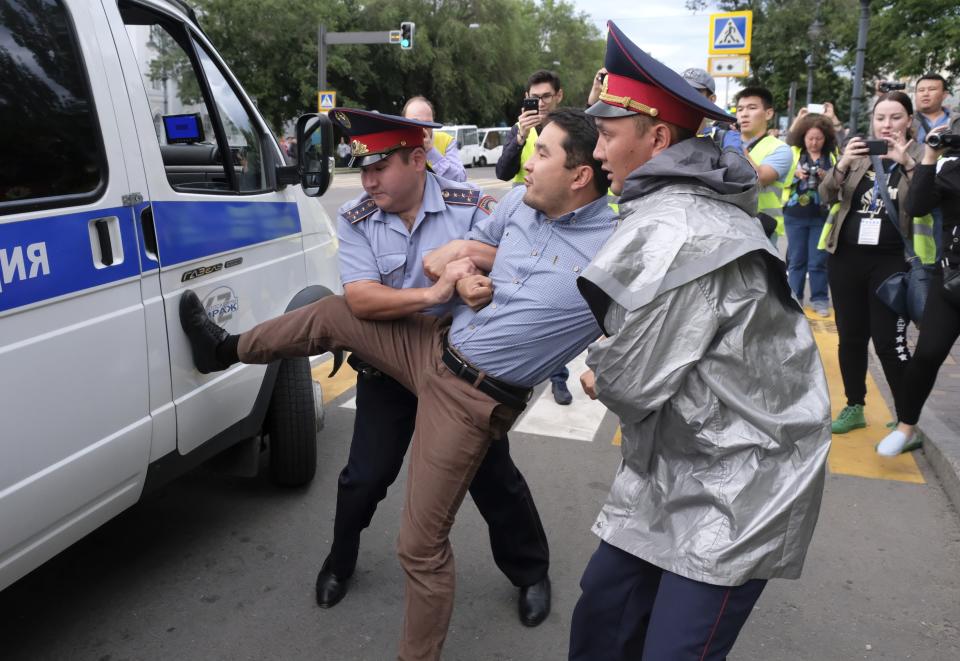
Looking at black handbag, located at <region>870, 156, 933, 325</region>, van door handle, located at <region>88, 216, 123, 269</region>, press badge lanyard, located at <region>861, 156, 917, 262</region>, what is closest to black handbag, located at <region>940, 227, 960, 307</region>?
black handbag, located at <region>870, 156, 933, 325</region>

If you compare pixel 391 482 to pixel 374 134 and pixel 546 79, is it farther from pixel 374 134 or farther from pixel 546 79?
pixel 546 79

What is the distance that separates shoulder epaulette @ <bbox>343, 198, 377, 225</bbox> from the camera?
9.33 ft

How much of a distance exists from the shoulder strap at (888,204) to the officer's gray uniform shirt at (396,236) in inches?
108

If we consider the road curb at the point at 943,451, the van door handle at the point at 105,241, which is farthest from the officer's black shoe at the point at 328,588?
the road curb at the point at 943,451

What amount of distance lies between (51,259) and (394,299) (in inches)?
37.8

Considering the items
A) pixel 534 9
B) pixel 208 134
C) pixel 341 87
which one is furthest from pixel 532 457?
pixel 534 9

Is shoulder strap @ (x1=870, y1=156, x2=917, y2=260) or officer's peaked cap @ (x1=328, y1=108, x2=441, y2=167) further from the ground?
officer's peaked cap @ (x1=328, y1=108, x2=441, y2=167)

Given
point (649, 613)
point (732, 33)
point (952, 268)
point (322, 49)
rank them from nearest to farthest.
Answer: point (649, 613)
point (952, 268)
point (732, 33)
point (322, 49)

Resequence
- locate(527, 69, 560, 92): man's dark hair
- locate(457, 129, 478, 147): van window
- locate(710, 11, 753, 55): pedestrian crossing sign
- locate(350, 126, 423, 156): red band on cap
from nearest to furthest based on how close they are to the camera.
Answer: locate(350, 126, 423, 156): red band on cap, locate(527, 69, 560, 92): man's dark hair, locate(710, 11, 753, 55): pedestrian crossing sign, locate(457, 129, 478, 147): van window

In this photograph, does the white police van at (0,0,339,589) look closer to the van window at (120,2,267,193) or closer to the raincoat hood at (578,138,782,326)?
the van window at (120,2,267,193)

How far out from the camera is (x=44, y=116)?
247 cm

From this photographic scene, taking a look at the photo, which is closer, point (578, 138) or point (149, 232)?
point (578, 138)

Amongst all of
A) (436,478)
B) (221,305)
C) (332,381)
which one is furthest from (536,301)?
(332,381)

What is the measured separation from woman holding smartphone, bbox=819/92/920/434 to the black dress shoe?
98.5 inches
